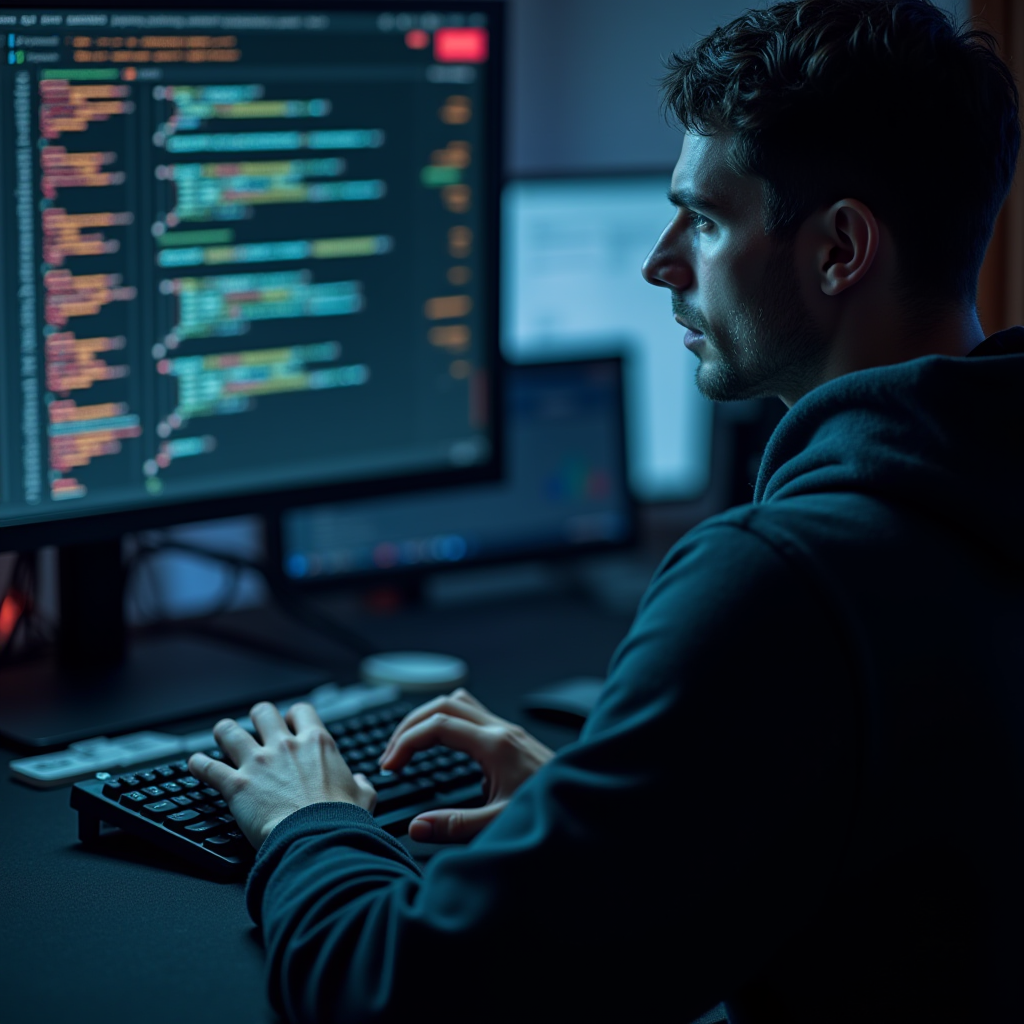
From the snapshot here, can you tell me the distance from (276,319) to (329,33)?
0.27 m

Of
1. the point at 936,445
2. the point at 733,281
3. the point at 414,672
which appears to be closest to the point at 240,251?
the point at 414,672

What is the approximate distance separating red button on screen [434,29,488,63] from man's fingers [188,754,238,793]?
0.76 meters

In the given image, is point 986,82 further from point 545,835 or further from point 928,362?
point 545,835

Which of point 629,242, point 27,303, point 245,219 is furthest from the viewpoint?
point 629,242

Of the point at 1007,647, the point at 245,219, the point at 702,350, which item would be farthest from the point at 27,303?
the point at 1007,647

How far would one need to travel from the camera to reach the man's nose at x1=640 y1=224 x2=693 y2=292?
1.06 metres

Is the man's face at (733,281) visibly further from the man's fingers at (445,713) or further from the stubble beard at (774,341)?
the man's fingers at (445,713)

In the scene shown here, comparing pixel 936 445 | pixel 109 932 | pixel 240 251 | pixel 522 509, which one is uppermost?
pixel 240 251

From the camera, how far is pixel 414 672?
139 centimetres

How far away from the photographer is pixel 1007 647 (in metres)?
0.77

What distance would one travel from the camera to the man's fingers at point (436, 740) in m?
1.06

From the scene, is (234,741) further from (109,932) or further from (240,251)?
(240,251)

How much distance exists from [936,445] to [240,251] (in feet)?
2.46

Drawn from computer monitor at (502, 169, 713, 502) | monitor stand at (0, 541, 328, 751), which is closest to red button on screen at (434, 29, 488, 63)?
computer monitor at (502, 169, 713, 502)
